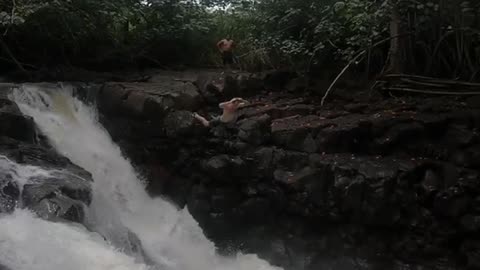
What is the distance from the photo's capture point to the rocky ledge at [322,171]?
485 cm

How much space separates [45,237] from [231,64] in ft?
17.2

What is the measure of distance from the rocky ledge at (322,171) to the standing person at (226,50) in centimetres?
156

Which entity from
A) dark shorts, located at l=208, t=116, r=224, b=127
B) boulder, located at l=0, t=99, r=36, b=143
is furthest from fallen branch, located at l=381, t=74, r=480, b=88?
boulder, located at l=0, t=99, r=36, b=143

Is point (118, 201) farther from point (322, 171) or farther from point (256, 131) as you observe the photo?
point (322, 171)

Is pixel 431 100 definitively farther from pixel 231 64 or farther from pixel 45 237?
pixel 45 237

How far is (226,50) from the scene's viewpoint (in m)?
8.40

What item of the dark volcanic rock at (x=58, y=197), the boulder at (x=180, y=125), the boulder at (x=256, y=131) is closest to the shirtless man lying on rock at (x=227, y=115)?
the boulder at (x=180, y=125)

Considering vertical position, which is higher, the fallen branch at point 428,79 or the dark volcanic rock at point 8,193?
the fallen branch at point 428,79

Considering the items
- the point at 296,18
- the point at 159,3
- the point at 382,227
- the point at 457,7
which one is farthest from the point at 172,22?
the point at 382,227

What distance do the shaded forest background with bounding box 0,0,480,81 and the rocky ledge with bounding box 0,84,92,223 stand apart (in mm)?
1609

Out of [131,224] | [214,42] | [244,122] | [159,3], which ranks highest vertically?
[159,3]

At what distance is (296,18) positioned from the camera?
783 centimetres

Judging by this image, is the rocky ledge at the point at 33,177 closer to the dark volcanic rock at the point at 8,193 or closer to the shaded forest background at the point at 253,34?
the dark volcanic rock at the point at 8,193

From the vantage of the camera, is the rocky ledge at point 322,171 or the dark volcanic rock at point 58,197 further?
the rocky ledge at point 322,171
